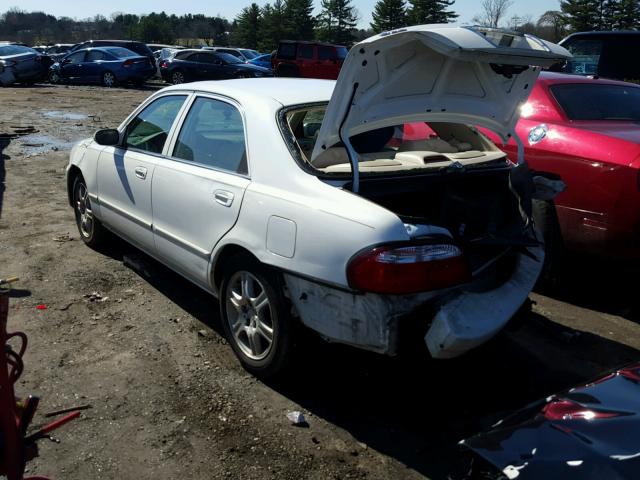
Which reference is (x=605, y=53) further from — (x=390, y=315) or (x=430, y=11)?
(x=430, y=11)

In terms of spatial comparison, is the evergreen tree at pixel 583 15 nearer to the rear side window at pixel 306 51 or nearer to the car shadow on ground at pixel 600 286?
the rear side window at pixel 306 51

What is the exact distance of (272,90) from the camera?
369 cm

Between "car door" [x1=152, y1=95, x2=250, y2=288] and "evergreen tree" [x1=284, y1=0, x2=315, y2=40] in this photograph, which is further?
"evergreen tree" [x1=284, y1=0, x2=315, y2=40]

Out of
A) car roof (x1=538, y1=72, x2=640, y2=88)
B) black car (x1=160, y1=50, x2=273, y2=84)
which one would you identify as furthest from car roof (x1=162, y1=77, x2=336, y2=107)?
black car (x1=160, y1=50, x2=273, y2=84)

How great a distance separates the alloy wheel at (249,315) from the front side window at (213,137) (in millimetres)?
656

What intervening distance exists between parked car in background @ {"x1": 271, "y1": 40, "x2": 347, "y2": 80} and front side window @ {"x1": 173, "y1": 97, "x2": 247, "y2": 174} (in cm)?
1918

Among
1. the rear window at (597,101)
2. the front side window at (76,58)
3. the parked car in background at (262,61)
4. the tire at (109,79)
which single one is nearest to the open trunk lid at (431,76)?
the rear window at (597,101)

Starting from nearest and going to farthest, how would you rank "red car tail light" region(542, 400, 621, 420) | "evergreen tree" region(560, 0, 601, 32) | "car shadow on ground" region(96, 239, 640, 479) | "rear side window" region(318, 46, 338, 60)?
"red car tail light" region(542, 400, 621, 420), "car shadow on ground" region(96, 239, 640, 479), "rear side window" region(318, 46, 338, 60), "evergreen tree" region(560, 0, 601, 32)

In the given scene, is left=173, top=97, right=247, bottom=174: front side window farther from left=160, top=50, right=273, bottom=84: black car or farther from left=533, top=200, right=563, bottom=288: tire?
left=160, top=50, right=273, bottom=84: black car

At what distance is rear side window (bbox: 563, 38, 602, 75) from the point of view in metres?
9.27

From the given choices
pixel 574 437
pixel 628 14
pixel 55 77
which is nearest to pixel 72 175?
pixel 574 437

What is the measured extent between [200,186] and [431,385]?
5.95ft

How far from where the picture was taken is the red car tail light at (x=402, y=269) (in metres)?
2.59

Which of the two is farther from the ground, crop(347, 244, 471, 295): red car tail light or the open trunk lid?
the open trunk lid
